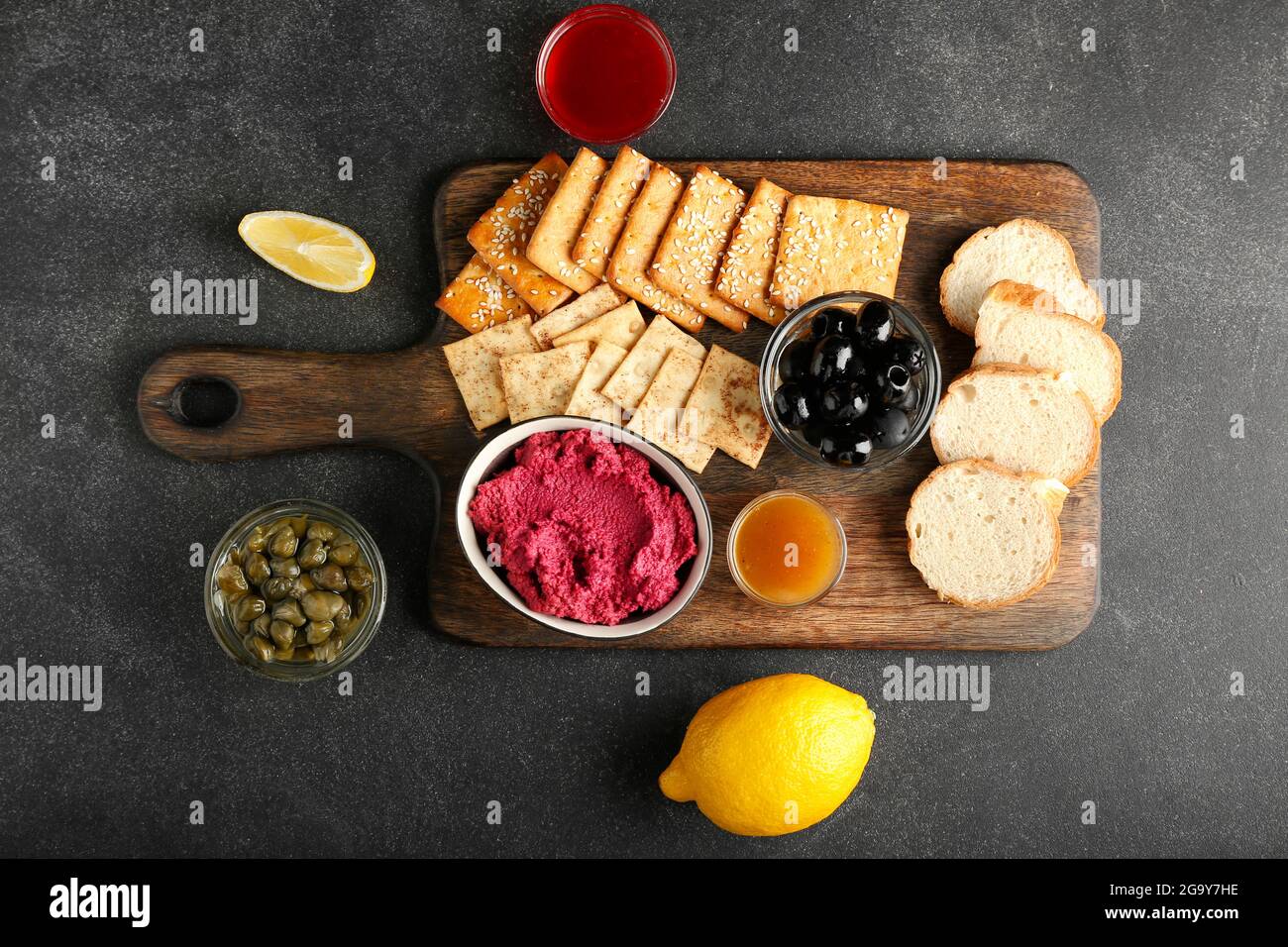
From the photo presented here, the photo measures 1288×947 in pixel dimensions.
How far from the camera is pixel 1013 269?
228 centimetres

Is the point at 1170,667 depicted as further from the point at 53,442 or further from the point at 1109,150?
the point at 53,442

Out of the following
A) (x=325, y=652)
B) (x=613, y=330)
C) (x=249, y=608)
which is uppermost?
(x=613, y=330)

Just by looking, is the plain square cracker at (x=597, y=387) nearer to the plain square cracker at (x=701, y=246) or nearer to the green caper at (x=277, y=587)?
the plain square cracker at (x=701, y=246)

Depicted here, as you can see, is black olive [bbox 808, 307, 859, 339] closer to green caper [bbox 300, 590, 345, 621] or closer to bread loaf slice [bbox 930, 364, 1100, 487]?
bread loaf slice [bbox 930, 364, 1100, 487]

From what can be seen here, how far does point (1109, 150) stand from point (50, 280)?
280 cm

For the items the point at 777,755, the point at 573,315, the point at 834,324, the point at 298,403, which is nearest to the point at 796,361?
the point at 834,324

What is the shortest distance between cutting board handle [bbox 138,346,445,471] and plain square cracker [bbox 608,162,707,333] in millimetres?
576

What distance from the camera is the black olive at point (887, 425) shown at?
206cm

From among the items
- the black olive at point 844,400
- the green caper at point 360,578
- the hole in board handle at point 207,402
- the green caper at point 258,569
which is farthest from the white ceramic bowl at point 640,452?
the hole in board handle at point 207,402

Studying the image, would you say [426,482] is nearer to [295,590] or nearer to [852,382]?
[295,590]

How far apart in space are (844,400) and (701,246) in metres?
0.57

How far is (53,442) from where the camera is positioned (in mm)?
2393

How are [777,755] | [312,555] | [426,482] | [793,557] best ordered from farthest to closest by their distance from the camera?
1. [426,482]
2. [793,557]
3. [312,555]
4. [777,755]

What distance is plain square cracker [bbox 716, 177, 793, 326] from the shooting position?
89.4 inches
